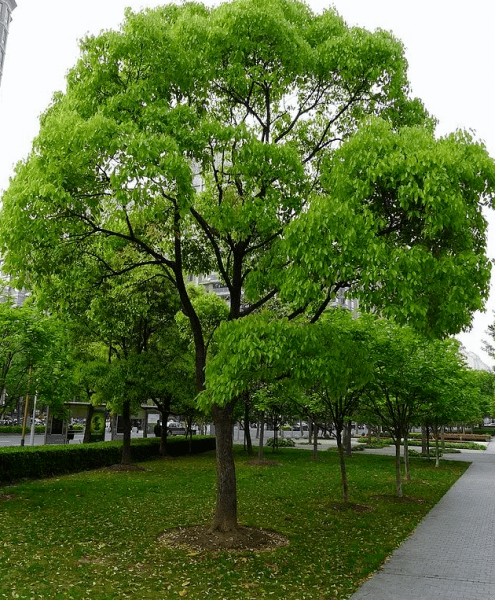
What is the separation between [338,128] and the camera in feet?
36.8

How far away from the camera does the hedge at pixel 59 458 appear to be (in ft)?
59.0

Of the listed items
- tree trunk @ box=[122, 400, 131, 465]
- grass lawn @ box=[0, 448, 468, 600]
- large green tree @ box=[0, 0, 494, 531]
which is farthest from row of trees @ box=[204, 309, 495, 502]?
tree trunk @ box=[122, 400, 131, 465]

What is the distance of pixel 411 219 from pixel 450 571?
586 centimetres

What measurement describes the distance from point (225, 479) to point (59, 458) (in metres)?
12.3

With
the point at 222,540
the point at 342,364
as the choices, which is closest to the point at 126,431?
the point at 222,540

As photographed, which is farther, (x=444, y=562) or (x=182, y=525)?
(x=182, y=525)

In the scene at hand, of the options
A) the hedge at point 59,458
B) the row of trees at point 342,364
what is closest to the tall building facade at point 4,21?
the hedge at point 59,458

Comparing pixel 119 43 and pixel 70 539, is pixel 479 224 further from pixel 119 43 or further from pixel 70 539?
pixel 70 539

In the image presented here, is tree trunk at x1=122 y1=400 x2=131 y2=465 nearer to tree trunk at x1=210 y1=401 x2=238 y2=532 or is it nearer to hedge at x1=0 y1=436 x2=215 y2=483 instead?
hedge at x1=0 y1=436 x2=215 y2=483

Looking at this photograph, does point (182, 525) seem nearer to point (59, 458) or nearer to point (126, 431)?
point (59, 458)

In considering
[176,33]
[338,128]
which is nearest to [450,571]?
[338,128]

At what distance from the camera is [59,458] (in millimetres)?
20359

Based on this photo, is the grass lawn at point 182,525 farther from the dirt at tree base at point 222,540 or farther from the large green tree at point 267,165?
the large green tree at point 267,165

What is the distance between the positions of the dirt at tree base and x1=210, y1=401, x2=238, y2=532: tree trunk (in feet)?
0.63
